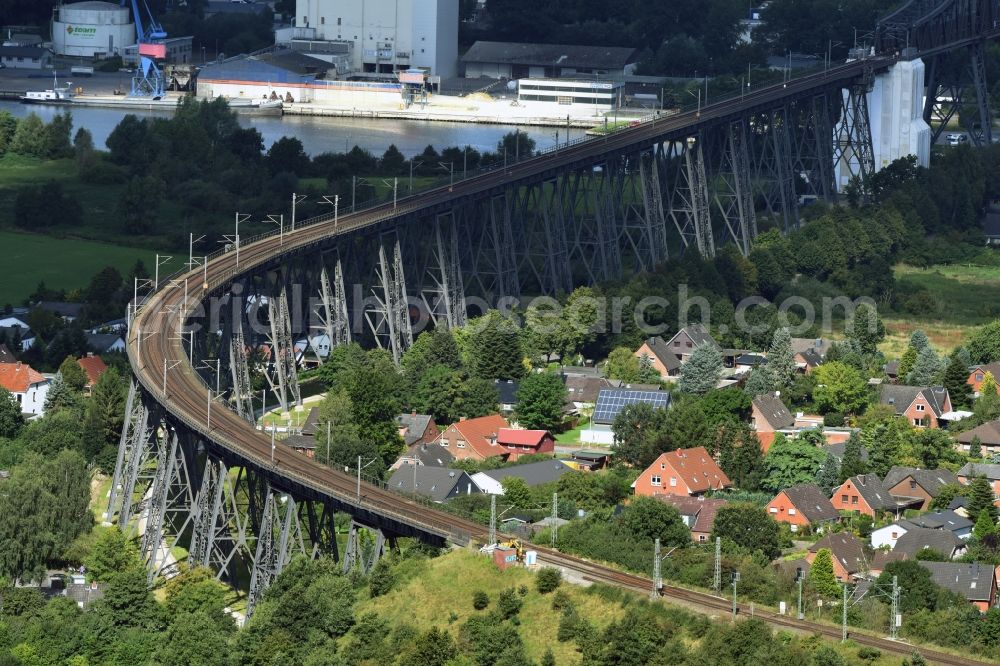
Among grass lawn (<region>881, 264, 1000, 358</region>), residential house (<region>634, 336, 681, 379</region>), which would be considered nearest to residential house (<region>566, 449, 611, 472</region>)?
residential house (<region>634, 336, 681, 379</region>)

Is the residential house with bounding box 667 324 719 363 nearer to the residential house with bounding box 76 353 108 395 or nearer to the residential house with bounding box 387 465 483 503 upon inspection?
the residential house with bounding box 387 465 483 503

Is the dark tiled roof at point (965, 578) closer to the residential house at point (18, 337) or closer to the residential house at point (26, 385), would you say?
the residential house at point (26, 385)

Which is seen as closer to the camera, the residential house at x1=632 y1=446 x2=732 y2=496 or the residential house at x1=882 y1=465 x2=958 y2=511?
the residential house at x1=882 y1=465 x2=958 y2=511

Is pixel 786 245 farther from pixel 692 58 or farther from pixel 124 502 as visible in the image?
pixel 692 58

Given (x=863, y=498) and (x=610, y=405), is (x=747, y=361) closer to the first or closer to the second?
(x=610, y=405)

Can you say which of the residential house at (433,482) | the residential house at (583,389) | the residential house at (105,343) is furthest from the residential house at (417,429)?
the residential house at (105,343)

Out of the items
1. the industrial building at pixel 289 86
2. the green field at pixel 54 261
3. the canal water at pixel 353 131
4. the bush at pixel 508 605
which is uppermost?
the industrial building at pixel 289 86

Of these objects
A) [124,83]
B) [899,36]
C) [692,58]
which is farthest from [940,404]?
[124,83]
